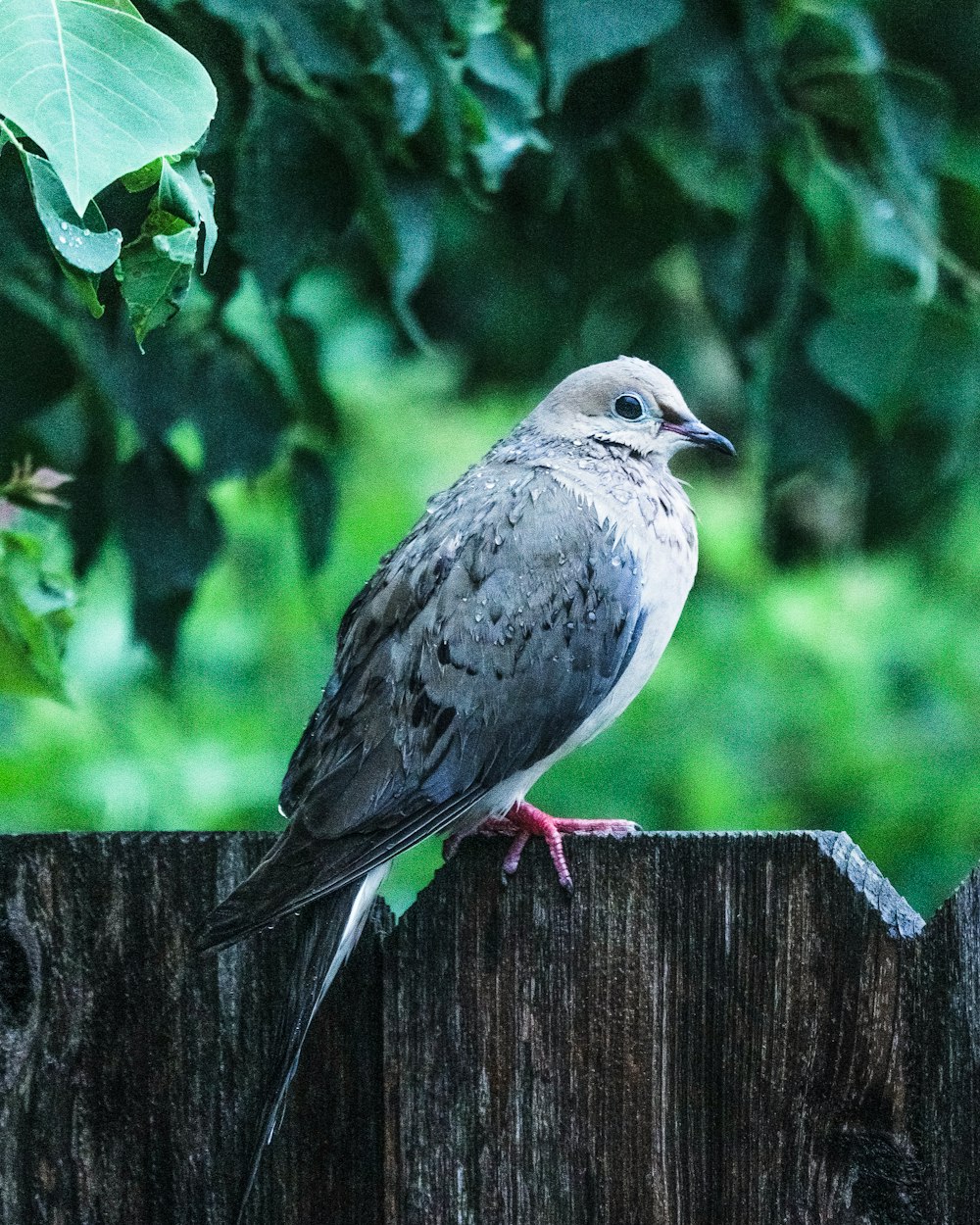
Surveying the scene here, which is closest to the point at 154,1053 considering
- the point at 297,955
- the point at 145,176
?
the point at 297,955

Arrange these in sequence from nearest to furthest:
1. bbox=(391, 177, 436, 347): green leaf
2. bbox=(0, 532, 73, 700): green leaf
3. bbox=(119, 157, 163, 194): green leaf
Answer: bbox=(119, 157, 163, 194): green leaf → bbox=(0, 532, 73, 700): green leaf → bbox=(391, 177, 436, 347): green leaf

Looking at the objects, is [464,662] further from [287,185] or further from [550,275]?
[550,275]

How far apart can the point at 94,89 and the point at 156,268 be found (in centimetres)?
16

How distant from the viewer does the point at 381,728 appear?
2.10 metres

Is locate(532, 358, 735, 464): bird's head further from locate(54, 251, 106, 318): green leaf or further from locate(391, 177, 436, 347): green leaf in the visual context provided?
locate(54, 251, 106, 318): green leaf

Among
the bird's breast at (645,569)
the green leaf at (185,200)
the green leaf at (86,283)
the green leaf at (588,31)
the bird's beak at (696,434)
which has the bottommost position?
the green leaf at (86,283)

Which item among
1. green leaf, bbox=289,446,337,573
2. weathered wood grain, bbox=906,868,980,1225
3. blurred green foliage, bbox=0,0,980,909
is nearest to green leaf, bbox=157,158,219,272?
blurred green foliage, bbox=0,0,980,909

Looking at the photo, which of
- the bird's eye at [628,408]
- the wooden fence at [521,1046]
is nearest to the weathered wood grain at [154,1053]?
the wooden fence at [521,1046]

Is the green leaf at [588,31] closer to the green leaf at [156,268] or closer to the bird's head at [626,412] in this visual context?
the bird's head at [626,412]

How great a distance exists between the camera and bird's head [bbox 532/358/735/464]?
8.66ft

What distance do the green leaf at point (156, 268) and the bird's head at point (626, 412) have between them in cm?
130

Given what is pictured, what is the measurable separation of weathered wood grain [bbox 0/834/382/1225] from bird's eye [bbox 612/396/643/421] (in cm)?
111

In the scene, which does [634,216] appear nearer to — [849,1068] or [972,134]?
[972,134]

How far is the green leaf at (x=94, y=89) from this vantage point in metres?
1.32
